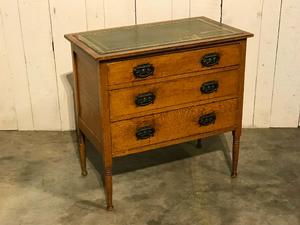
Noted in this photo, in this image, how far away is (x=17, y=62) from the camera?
124 inches

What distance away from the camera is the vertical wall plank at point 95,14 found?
9.93 ft

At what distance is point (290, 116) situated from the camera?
338cm

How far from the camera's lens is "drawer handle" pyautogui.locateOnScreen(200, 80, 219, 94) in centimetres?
244

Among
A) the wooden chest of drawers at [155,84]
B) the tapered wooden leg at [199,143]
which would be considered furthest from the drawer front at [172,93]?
the tapered wooden leg at [199,143]

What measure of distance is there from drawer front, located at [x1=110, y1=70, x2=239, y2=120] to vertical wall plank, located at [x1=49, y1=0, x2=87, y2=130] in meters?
0.96

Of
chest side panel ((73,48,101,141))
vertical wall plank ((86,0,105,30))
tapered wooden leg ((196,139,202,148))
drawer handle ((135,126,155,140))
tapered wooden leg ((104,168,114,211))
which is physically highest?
vertical wall plank ((86,0,105,30))

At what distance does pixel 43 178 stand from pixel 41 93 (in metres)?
A: 0.67

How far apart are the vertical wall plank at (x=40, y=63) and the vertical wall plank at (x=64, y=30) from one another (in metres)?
0.03

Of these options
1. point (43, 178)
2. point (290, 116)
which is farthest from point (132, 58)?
point (290, 116)

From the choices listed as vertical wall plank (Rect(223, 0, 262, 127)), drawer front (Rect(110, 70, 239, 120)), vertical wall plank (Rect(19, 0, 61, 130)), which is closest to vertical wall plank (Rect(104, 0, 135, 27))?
vertical wall plank (Rect(19, 0, 61, 130))

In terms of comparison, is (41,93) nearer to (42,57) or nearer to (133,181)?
(42,57)

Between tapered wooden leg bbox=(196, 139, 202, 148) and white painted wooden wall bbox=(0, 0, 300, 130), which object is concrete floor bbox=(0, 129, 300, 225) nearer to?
tapered wooden leg bbox=(196, 139, 202, 148)

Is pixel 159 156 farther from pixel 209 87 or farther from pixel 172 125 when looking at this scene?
pixel 209 87

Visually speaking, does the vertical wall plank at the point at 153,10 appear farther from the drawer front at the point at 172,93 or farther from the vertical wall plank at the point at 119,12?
the drawer front at the point at 172,93
